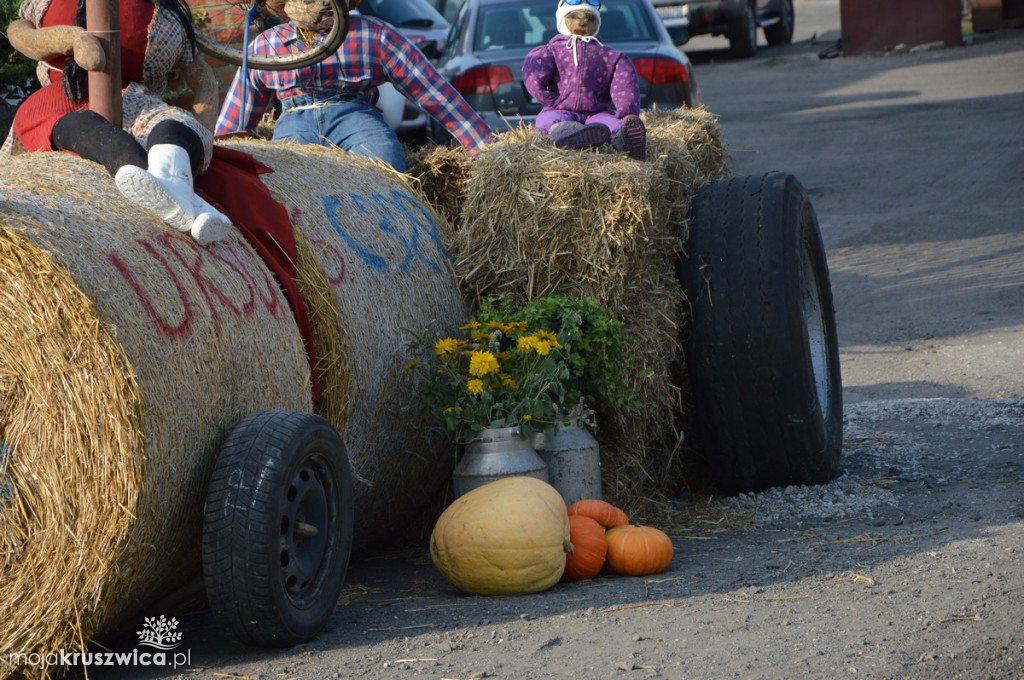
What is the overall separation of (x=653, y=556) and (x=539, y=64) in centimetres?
331

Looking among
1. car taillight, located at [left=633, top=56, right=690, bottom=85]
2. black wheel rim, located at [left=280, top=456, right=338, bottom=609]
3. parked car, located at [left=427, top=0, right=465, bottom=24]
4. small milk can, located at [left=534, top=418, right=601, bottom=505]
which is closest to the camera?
black wheel rim, located at [left=280, top=456, right=338, bottom=609]

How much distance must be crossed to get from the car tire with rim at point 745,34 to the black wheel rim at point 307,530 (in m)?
19.9

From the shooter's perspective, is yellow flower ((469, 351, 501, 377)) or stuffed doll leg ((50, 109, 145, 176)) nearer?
stuffed doll leg ((50, 109, 145, 176))

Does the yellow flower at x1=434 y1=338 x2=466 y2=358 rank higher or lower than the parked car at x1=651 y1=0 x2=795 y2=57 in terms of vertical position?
lower

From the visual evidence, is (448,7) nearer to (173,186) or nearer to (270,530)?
(173,186)

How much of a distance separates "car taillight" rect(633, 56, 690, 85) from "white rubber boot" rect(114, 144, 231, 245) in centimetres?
600

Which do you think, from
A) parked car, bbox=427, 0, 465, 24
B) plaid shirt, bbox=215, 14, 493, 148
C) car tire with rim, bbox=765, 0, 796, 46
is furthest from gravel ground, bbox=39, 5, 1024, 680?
car tire with rim, bbox=765, 0, 796, 46

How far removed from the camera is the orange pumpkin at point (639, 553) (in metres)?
4.02

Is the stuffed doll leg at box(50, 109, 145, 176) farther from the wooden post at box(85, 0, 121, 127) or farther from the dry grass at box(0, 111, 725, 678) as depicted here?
the wooden post at box(85, 0, 121, 127)

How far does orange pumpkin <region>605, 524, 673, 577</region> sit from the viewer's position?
4.02 m

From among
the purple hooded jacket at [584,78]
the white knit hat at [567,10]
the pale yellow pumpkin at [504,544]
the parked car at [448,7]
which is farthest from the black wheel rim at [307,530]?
the parked car at [448,7]

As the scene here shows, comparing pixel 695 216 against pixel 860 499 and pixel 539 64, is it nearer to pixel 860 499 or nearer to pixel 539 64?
pixel 860 499

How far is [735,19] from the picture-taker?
22047 millimetres

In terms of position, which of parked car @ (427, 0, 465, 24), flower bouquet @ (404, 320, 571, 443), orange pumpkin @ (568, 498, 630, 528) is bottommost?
orange pumpkin @ (568, 498, 630, 528)
